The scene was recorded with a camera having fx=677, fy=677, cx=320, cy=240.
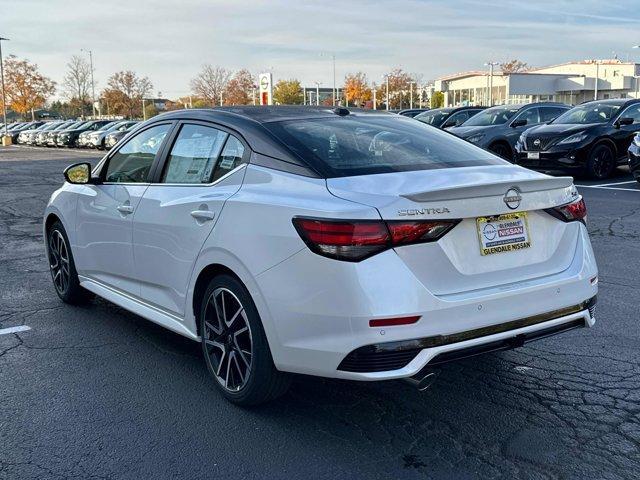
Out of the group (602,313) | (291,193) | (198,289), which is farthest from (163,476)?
(602,313)

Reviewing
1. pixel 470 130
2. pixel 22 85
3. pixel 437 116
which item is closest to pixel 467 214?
pixel 470 130

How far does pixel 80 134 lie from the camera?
41.4 metres

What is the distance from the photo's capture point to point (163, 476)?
3.02m

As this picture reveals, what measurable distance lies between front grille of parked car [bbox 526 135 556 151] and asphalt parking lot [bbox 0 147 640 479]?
933 centimetres

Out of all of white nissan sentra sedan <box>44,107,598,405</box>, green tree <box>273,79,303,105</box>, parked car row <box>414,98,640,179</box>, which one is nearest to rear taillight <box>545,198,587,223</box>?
white nissan sentra sedan <box>44,107,598,405</box>

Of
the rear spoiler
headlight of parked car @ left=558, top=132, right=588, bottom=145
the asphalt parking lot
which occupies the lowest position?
the asphalt parking lot

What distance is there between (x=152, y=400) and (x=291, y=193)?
1.48 meters

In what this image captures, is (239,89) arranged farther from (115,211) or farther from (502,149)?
(115,211)

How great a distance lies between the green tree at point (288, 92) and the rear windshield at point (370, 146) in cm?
9246

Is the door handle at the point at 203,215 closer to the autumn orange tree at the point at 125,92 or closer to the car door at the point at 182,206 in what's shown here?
the car door at the point at 182,206

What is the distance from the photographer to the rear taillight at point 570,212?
3.47 m

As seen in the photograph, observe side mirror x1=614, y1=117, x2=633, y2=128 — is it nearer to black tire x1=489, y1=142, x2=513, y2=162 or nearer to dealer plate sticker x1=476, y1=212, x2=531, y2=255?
black tire x1=489, y1=142, x2=513, y2=162

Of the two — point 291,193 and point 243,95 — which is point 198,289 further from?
point 243,95

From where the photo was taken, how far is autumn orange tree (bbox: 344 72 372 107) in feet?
315
